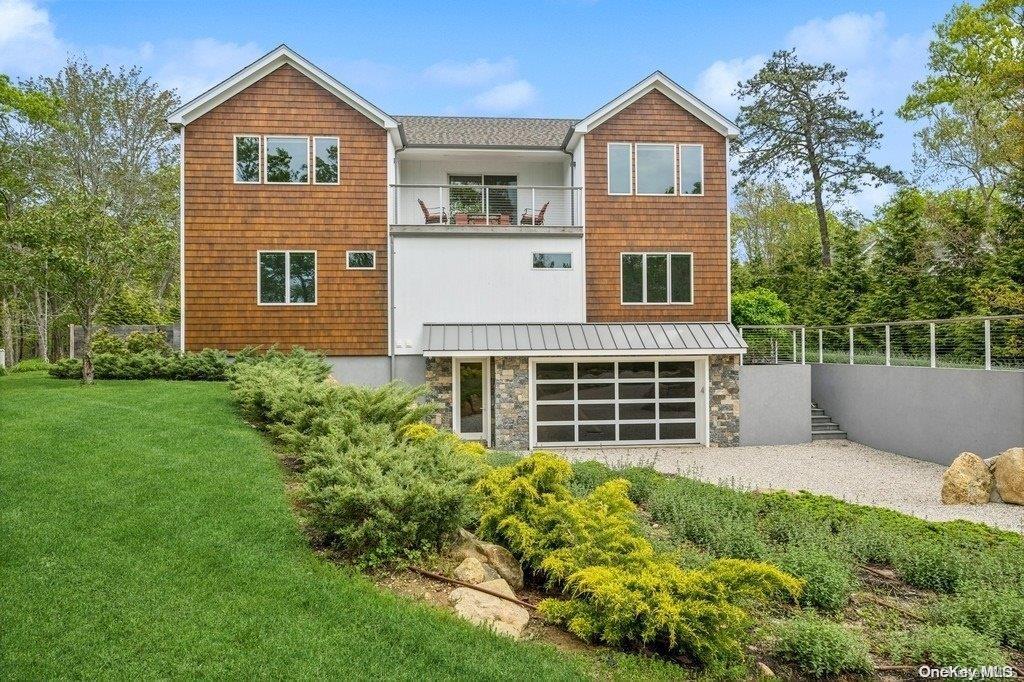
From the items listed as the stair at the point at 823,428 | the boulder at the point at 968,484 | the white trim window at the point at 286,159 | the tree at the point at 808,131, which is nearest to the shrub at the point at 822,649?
the boulder at the point at 968,484

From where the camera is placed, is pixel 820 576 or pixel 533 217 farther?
pixel 533 217

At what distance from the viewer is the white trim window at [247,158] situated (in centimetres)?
1594

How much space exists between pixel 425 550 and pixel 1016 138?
21694mm

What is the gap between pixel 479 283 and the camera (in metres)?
16.2

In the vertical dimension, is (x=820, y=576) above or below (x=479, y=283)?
below

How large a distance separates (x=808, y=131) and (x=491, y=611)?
27174mm

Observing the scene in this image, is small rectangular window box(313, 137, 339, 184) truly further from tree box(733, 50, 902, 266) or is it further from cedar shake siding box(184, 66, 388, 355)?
tree box(733, 50, 902, 266)

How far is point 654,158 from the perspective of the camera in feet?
56.2

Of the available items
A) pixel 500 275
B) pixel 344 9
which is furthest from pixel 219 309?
pixel 344 9

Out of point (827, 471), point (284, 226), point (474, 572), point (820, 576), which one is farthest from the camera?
point (284, 226)

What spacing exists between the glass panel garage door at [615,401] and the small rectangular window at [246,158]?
27.6 feet

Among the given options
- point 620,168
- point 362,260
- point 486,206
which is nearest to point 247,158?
point 362,260

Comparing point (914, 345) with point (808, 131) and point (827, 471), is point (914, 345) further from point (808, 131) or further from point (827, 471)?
point (808, 131)

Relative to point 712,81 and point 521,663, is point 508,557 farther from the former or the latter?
point 712,81
